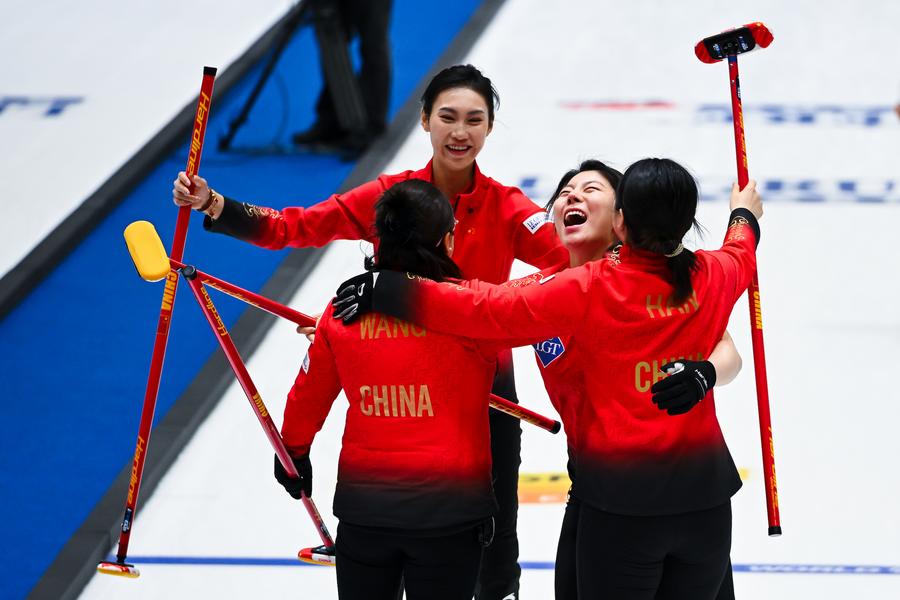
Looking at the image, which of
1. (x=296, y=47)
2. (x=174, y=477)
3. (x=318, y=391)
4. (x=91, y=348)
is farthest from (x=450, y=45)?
(x=318, y=391)

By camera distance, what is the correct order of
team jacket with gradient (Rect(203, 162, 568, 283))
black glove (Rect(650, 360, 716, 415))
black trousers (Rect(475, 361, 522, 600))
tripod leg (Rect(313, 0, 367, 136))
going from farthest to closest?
1. tripod leg (Rect(313, 0, 367, 136))
2. black trousers (Rect(475, 361, 522, 600))
3. team jacket with gradient (Rect(203, 162, 568, 283))
4. black glove (Rect(650, 360, 716, 415))

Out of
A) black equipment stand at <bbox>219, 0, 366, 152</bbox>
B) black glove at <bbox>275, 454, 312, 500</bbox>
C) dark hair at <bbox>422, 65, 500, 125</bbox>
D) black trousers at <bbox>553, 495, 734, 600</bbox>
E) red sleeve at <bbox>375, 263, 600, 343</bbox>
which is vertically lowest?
black trousers at <bbox>553, 495, 734, 600</bbox>

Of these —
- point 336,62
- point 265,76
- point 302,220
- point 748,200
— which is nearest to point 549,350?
point 748,200

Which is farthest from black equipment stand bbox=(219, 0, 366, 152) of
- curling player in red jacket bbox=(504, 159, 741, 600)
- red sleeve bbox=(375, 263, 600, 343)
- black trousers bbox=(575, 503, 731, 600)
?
black trousers bbox=(575, 503, 731, 600)

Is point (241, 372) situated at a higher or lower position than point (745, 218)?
lower

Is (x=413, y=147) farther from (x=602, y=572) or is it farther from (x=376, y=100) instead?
(x=602, y=572)

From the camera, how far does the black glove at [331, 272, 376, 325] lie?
104 inches

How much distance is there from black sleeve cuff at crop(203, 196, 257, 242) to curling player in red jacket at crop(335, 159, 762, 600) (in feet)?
1.81

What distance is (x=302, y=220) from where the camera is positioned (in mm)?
3186

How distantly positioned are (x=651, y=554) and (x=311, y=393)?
0.80 metres

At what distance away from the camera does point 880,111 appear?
24.7 ft

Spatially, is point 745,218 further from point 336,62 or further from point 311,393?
point 336,62

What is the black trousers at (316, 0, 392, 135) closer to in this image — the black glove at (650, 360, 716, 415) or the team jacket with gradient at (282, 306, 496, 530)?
the team jacket with gradient at (282, 306, 496, 530)

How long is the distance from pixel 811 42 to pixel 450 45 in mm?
2377
